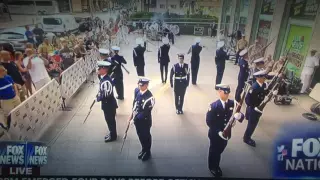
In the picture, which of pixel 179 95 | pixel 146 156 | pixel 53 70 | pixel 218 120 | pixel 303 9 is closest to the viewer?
pixel 218 120

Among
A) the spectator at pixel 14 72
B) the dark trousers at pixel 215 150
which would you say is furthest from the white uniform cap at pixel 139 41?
the spectator at pixel 14 72

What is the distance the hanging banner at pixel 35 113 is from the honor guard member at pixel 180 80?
190 cm

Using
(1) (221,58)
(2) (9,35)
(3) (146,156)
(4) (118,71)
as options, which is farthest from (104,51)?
(1) (221,58)

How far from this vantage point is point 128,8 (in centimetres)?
306

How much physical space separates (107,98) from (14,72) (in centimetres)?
152

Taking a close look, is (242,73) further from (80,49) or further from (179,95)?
(80,49)

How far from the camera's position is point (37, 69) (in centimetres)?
346

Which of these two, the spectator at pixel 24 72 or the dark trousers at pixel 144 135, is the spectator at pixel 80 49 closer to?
the spectator at pixel 24 72

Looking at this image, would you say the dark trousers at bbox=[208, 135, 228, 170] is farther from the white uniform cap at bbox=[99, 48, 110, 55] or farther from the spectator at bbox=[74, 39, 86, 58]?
the spectator at bbox=[74, 39, 86, 58]

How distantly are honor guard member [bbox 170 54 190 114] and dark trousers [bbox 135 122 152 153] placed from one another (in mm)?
840

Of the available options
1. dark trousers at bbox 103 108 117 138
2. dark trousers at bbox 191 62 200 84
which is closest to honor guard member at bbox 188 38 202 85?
dark trousers at bbox 191 62 200 84

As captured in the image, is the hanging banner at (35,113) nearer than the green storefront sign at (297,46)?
Yes

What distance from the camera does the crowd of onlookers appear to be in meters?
2.90

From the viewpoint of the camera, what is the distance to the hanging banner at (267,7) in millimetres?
3479
